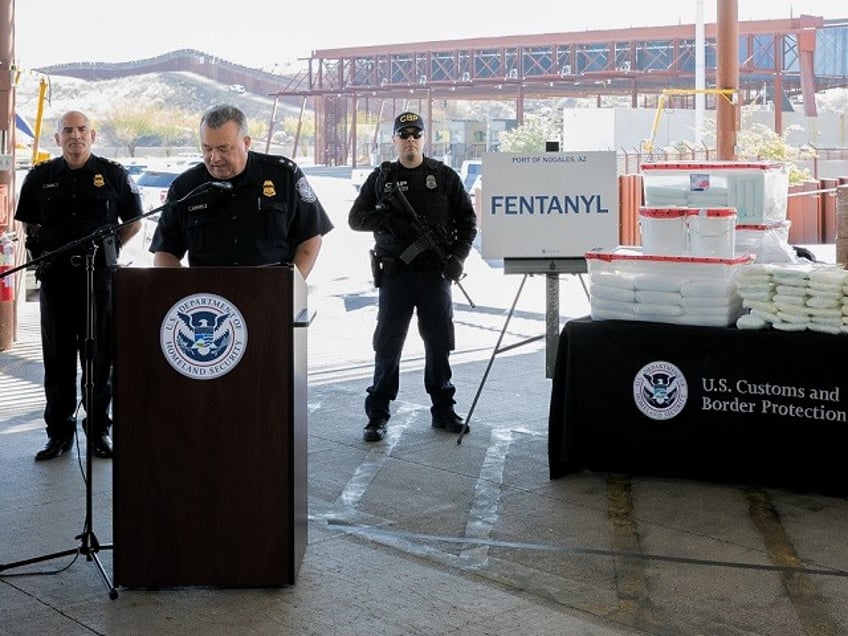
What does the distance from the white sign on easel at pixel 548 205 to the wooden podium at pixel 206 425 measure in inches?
118

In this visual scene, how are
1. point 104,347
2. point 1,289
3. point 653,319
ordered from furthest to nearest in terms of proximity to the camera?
point 1,289, point 104,347, point 653,319

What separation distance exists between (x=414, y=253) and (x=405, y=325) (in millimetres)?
467

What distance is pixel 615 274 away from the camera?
6.46m

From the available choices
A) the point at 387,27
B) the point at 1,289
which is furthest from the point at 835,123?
the point at 1,289

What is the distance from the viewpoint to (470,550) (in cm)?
525

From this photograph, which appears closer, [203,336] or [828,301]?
[203,336]

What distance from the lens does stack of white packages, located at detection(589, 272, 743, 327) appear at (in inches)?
244

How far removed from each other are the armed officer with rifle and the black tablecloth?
117 centimetres

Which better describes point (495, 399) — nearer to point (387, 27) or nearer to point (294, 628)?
point (294, 628)

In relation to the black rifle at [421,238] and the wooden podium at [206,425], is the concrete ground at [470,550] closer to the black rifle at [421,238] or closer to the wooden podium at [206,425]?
the wooden podium at [206,425]

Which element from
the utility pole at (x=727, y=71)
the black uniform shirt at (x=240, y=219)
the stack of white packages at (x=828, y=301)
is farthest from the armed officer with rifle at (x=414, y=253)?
the utility pole at (x=727, y=71)

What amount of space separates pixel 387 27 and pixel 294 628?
73.0 m

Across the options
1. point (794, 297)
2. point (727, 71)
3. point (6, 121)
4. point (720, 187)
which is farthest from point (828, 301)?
point (727, 71)

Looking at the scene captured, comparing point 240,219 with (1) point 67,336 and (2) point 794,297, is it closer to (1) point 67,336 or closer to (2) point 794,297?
(1) point 67,336
